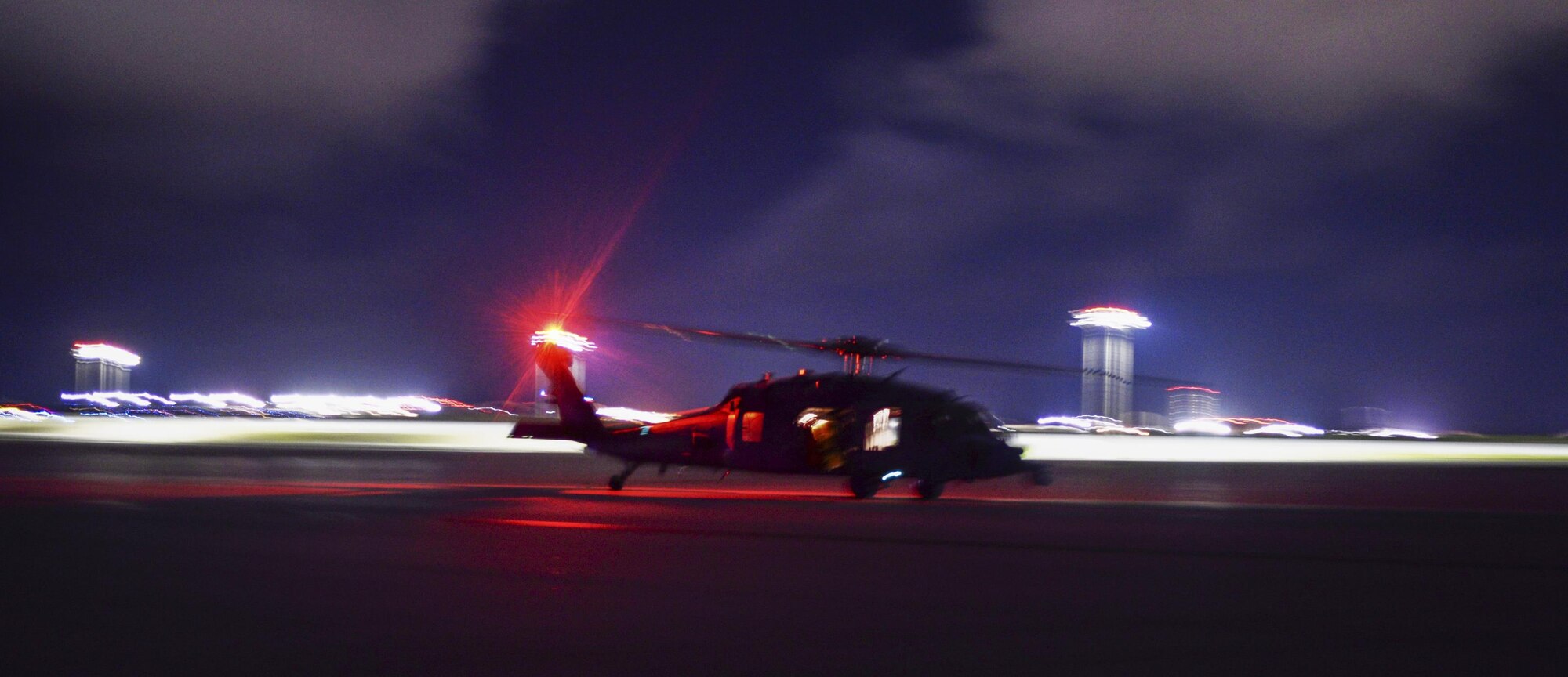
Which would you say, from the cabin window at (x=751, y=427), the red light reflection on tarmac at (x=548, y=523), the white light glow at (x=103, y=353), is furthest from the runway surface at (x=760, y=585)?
the white light glow at (x=103, y=353)

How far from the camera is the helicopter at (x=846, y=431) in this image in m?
16.3

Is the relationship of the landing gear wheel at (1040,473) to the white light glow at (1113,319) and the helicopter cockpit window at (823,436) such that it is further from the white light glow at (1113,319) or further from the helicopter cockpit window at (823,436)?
the white light glow at (1113,319)

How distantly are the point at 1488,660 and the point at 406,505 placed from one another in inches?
456

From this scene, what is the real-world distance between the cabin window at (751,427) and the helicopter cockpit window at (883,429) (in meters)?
1.74

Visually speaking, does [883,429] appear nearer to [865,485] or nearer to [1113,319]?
[865,485]

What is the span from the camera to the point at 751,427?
17.1 meters

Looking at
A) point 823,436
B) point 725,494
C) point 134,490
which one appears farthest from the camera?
point 725,494

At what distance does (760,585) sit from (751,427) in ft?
31.6

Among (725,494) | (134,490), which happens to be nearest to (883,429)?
(725,494)

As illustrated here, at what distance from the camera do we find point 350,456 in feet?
97.8

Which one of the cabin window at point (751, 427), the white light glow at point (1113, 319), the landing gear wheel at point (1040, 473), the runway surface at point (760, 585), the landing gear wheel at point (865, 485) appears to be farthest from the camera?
the white light glow at point (1113, 319)

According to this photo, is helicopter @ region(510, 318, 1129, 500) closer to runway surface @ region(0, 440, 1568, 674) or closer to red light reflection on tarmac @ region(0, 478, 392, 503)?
runway surface @ region(0, 440, 1568, 674)

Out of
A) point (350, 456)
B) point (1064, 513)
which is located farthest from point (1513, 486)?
point (350, 456)

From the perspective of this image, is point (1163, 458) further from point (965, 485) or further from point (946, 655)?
point (946, 655)
